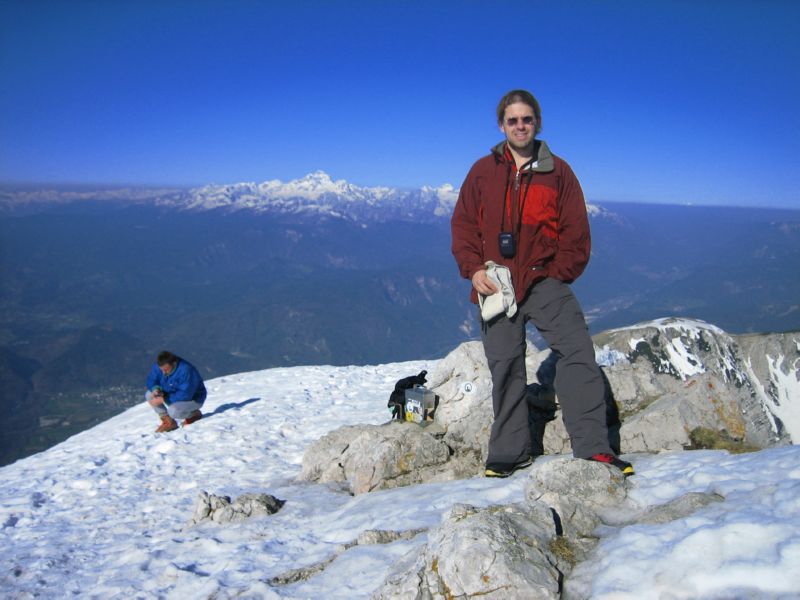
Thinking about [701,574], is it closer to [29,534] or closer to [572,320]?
[572,320]

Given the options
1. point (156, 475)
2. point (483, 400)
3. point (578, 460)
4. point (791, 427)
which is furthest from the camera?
point (791, 427)

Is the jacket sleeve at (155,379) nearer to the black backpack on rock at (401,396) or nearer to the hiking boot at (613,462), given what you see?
the black backpack on rock at (401,396)

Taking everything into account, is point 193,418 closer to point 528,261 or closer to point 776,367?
point 528,261

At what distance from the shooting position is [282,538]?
21.3 ft

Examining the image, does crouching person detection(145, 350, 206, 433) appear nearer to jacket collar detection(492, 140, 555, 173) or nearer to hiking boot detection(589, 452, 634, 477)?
jacket collar detection(492, 140, 555, 173)

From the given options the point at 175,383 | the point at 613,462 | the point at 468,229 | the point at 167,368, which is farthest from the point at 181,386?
the point at 613,462

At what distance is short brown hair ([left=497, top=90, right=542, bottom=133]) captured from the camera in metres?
5.89

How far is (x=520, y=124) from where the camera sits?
5871 mm

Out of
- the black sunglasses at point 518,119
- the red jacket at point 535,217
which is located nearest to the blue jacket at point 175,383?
the red jacket at point 535,217

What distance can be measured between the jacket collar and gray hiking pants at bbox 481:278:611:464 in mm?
1422

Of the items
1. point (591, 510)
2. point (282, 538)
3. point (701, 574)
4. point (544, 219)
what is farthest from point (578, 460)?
point (282, 538)

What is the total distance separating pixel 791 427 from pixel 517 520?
1393 cm

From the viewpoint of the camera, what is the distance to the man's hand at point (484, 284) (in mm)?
6020

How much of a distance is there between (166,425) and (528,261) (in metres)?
11.6
